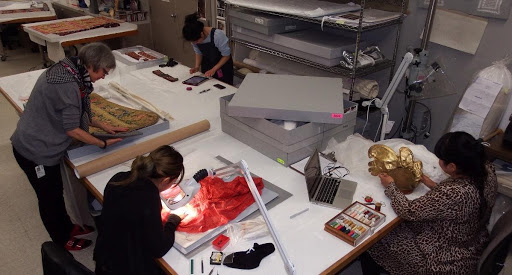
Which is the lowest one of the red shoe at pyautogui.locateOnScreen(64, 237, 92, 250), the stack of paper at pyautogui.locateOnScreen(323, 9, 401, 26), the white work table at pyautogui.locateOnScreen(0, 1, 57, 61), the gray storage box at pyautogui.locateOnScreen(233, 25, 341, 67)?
the red shoe at pyautogui.locateOnScreen(64, 237, 92, 250)

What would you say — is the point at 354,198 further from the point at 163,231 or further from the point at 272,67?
the point at 272,67

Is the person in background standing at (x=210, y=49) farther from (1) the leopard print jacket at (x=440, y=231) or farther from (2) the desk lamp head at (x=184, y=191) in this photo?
(1) the leopard print jacket at (x=440, y=231)

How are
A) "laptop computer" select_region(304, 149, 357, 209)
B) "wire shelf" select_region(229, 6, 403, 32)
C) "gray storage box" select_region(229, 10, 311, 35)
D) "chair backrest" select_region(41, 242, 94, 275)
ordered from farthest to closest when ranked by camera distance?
"gray storage box" select_region(229, 10, 311, 35), "wire shelf" select_region(229, 6, 403, 32), "laptop computer" select_region(304, 149, 357, 209), "chair backrest" select_region(41, 242, 94, 275)

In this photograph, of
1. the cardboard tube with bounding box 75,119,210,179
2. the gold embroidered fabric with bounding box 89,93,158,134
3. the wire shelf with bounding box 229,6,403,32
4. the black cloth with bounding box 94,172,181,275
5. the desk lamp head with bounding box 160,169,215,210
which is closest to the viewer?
the desk lamp head with bounding box 160,169,215,210

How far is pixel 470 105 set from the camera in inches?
94.5

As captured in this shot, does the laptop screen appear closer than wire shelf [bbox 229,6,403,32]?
Yes

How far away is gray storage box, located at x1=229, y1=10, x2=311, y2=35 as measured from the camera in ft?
9.41

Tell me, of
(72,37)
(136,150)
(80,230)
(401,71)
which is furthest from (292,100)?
(72,37)

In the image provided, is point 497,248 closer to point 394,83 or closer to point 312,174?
point 312,174

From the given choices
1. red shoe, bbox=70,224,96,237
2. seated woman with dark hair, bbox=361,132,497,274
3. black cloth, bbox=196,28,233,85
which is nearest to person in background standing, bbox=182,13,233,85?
black cloth, bbox=196,28,233,85

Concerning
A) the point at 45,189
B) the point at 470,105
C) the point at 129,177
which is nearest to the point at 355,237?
the point at 129,177

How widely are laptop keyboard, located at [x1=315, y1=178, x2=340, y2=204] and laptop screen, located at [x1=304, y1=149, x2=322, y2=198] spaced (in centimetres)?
3

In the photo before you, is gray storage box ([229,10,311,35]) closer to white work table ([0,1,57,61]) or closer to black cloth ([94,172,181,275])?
black cloth ([94,172,181,275])

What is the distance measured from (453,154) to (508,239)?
1.23 feet
